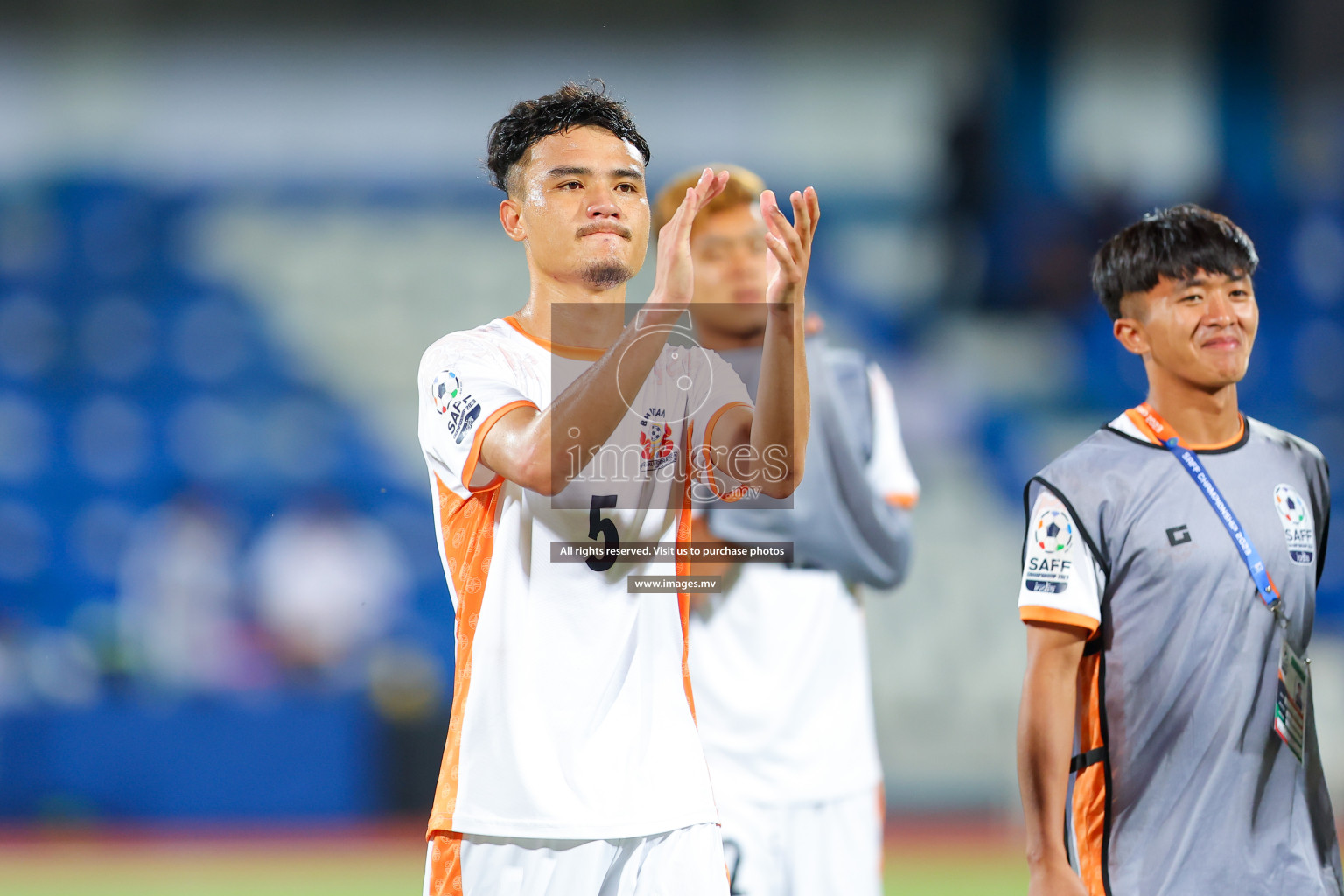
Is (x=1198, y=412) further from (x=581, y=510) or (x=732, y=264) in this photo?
(x=732, y=264)

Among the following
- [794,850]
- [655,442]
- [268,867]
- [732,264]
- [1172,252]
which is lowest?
[268,867]

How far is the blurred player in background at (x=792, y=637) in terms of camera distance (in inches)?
165

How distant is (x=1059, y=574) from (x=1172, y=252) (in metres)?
0.81

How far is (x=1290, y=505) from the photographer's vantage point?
3199 mm

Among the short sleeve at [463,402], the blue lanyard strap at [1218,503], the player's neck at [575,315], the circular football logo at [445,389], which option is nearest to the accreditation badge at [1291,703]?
the blue lanyard strap at [1218,503]

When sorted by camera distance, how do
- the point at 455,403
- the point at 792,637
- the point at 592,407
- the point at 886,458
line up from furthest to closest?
the point at 886,458
the point at 792,637
the point at 455,403
the point at 592,407

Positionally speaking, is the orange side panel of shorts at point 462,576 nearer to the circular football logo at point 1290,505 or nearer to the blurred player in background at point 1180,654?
the blurred player in background at point 1180,654

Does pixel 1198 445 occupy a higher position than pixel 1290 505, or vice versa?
pixel 1198 445

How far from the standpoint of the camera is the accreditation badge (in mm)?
3043

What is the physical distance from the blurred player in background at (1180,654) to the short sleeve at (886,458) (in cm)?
→ 135

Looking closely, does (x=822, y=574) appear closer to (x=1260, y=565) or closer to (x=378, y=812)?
(x=1260, y=565)

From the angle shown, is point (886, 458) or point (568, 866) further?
point (886, 458)

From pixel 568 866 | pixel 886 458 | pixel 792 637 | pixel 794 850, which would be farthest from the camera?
pixel 886 458

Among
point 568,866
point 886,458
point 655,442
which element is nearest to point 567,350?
point 655,442
